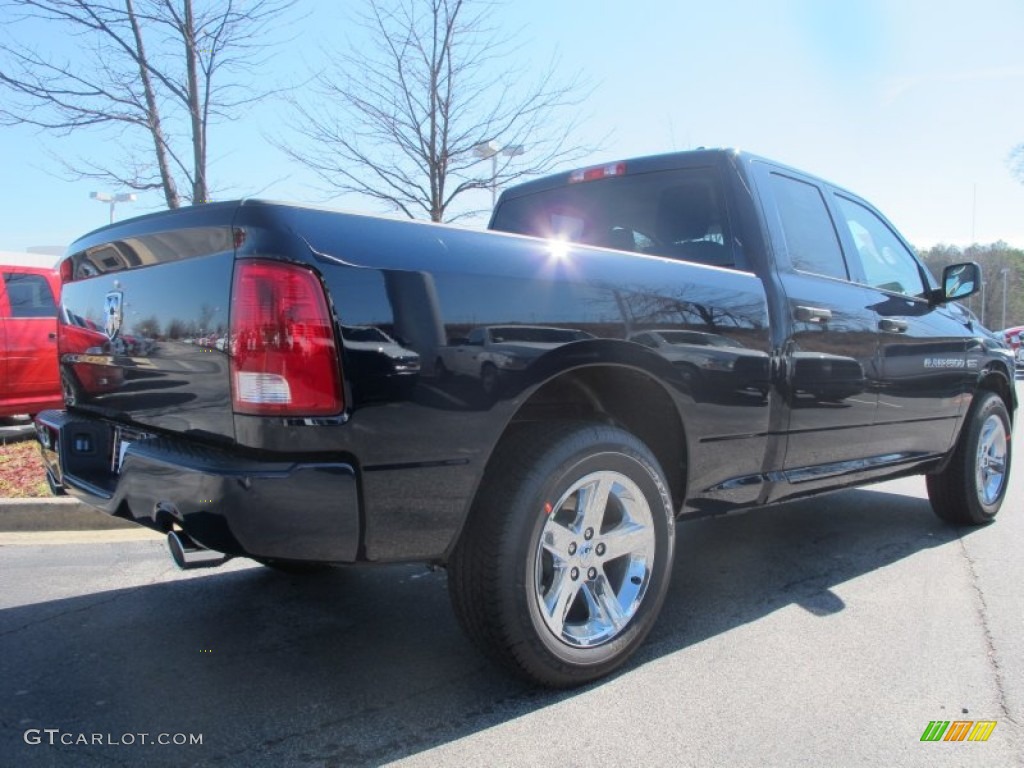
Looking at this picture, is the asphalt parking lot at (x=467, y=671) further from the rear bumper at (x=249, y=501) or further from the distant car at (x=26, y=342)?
the distant car at (x=26, y=342)

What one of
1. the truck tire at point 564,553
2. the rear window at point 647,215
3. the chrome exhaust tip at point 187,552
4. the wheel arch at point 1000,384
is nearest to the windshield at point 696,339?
the truck tire at point 564,553

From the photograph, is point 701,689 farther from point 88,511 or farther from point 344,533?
point 88,511

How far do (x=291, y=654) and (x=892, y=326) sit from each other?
3.28 m

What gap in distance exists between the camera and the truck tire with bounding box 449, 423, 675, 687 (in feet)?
7.61

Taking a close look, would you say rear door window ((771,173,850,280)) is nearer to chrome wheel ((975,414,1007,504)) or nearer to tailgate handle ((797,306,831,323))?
tailgate handle ((797,306,831,323))

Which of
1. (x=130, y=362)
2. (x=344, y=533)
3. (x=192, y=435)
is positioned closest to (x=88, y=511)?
(x=130, y=362)

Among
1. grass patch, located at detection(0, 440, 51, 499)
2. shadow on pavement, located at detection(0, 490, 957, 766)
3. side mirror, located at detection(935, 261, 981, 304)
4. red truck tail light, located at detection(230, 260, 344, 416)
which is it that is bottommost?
shadow on pavement, located at detection(0, 490, 957, 766)

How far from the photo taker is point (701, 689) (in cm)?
260

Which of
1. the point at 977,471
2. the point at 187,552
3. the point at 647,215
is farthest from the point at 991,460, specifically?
the point at 187,552

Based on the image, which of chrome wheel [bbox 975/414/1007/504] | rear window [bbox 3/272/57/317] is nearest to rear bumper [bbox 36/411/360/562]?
chrome wheel [bbox 975/414/1007/504]

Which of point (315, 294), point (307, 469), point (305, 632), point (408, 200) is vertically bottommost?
point (305, 632)

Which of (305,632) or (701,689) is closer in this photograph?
(701,689)

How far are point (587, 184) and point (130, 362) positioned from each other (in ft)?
8.01

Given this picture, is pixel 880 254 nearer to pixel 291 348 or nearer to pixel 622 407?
pixel 622 407
